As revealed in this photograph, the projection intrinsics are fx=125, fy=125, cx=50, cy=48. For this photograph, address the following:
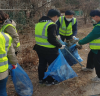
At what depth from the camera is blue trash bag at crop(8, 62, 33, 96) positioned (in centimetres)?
210

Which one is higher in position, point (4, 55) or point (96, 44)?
point (4, 55)

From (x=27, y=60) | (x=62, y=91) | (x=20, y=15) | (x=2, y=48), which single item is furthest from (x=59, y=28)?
(x=20, y=15)

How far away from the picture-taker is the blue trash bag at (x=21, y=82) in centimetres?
210

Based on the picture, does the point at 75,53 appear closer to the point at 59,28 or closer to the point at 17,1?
the point at 59,28

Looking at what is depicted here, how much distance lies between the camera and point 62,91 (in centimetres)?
252

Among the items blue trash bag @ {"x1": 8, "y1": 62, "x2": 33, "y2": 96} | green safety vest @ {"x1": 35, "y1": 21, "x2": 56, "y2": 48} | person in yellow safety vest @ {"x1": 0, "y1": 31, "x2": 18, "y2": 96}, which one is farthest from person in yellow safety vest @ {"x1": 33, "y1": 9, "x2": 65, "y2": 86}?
person in yellow safety vest @ {"x1": 0, "y1": 31, "x2": 18, "y2": 96}

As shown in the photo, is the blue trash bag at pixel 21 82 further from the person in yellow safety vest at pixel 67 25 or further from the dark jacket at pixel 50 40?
the person in yellow safety vest at pixel 67 25

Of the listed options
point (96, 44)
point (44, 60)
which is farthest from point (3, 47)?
point (96, 44)

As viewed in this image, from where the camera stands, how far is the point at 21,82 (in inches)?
85.0

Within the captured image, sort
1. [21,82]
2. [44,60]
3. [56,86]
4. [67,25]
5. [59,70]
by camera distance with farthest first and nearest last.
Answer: [67,25], [56,86], [44,60], [59,70], [21,82]

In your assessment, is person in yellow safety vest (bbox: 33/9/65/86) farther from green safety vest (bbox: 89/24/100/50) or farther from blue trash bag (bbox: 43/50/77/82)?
green safety vest (bbox: 89/24/100/50)

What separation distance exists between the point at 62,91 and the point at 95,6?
35.9 feet

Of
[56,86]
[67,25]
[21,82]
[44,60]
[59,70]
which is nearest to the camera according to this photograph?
[21,82]

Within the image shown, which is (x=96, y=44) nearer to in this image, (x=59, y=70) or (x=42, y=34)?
(x=59, y=70)
